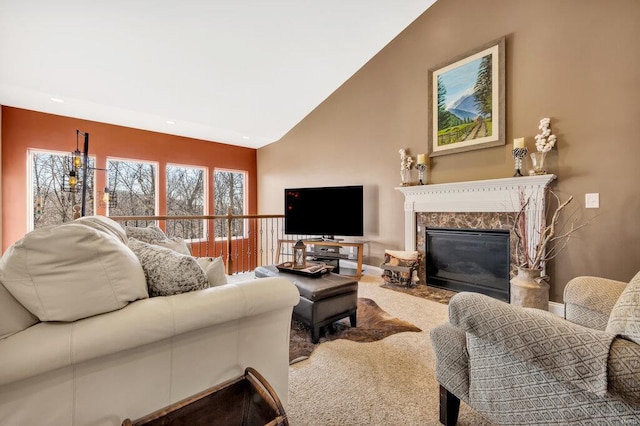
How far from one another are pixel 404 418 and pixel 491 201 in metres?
2.54

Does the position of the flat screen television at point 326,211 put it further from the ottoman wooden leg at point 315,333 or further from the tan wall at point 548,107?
the ottoman wooden leg at point 315,333

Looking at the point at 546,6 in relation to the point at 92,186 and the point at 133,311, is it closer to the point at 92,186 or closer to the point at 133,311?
the point at 133,311

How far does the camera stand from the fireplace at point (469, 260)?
3.11m

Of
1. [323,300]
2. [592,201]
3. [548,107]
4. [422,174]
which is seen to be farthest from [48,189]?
[592,201]

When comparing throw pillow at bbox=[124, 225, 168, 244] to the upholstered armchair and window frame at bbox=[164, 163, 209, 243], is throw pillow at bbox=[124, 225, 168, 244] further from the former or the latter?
window frame at bbox=[164, 163, 209, 243]

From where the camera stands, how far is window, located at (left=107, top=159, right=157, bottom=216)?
16.0 ft

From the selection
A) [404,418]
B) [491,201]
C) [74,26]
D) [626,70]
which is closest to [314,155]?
[491,201]

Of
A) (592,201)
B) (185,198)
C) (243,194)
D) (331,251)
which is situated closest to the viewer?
(592,201)

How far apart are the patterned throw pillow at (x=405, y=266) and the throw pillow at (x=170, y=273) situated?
293cm

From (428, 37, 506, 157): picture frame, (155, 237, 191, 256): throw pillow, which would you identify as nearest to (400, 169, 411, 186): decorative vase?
(428, 37, 506, 157): picture frame

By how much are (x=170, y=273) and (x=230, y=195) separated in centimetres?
531

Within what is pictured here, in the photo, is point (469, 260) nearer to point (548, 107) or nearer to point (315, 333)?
point (548, 107)

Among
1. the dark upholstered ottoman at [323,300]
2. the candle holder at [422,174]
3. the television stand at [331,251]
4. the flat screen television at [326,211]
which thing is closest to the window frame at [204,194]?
the flat screen television at [326,211]

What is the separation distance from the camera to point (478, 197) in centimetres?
322
